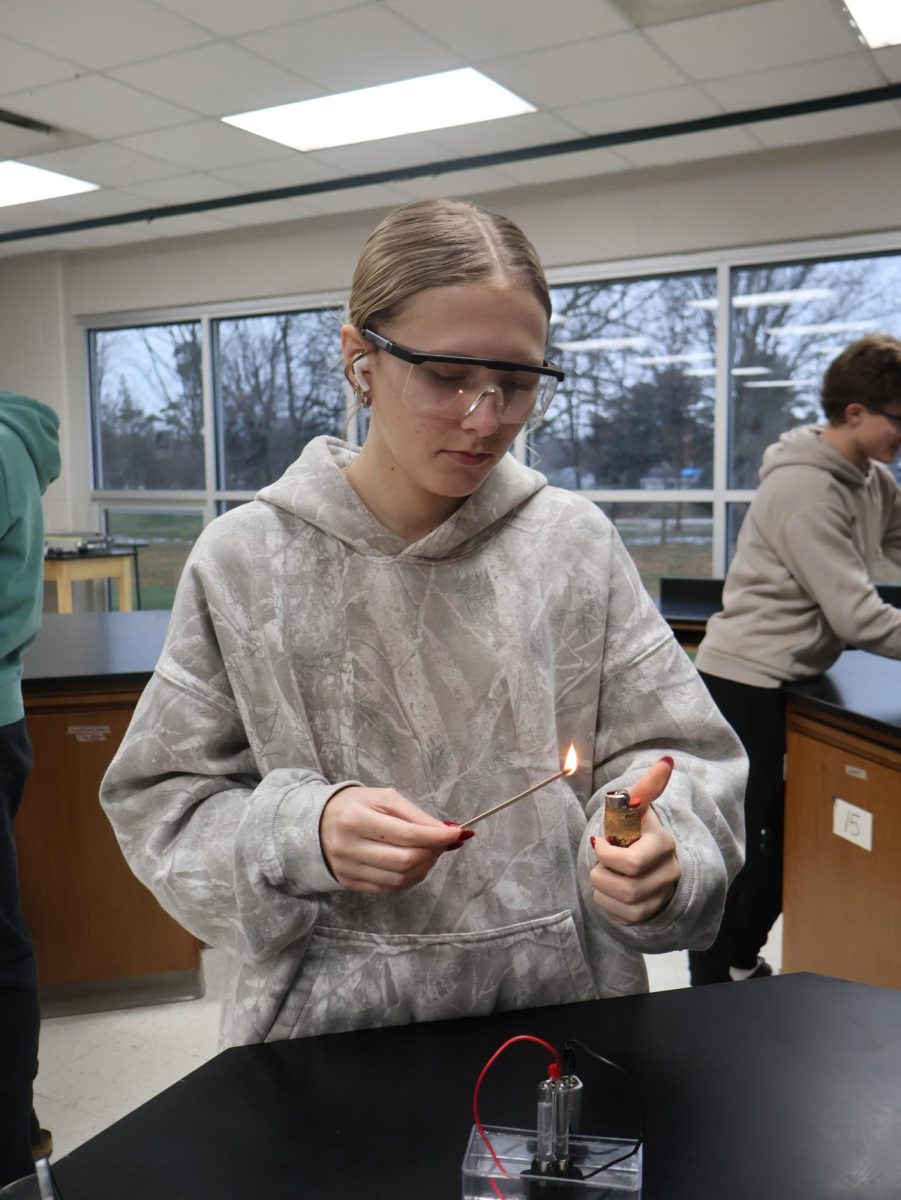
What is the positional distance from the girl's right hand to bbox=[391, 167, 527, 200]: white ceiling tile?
4.75m

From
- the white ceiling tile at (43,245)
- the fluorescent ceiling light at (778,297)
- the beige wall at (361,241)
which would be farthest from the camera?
the white ceiling tile at (43,245)

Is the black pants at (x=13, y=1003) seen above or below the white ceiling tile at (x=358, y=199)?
below

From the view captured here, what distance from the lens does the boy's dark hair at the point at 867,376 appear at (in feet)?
7.72

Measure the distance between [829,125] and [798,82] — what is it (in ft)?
1.74

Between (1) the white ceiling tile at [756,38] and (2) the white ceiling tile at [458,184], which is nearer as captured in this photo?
(1) the white ceiling tile at [756,38]

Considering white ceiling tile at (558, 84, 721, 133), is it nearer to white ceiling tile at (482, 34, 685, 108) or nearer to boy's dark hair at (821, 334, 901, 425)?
white ceiling tile at (482, 34, 685, 108)

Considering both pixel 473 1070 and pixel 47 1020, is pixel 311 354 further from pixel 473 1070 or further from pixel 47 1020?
pixel 473 1070

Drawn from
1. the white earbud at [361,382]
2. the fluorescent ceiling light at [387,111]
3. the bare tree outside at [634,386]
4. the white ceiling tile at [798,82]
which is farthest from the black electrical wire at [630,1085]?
the bare tree outside at [634,386]

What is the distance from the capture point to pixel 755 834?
2.59 meters

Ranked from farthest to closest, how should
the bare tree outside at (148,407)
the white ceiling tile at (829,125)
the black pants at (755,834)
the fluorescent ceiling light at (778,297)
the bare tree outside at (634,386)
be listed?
the bare tree outside at (148,407) → the bare tree outside at (634,386) → the fluorescent ceiling light at (778,297) → the white ceiling tile at (829,125) → the black pants at (755,834)

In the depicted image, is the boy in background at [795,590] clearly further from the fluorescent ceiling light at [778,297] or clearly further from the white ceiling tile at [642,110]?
the fluorescent ceiling light at [778,297]

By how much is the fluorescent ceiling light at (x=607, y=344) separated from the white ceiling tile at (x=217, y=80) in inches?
82.3

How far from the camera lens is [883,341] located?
2.39 meters

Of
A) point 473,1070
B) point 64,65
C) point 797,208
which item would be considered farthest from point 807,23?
point 473,1070
